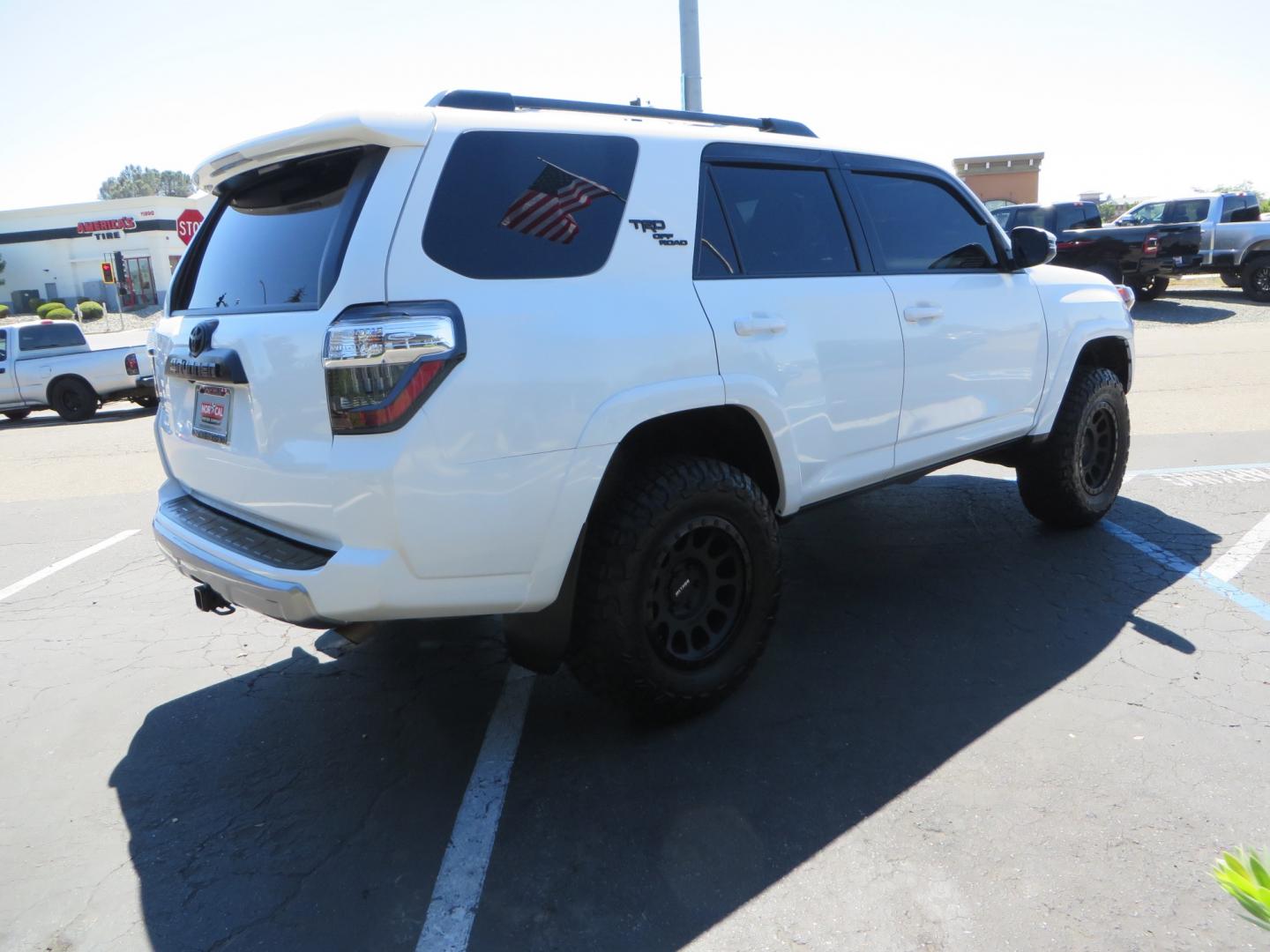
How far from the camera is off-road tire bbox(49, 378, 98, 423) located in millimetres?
13797

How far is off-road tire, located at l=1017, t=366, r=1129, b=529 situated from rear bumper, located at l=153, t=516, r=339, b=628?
12.4ft

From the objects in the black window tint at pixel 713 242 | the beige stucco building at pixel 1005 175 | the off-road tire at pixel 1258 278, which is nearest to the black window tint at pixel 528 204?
the black window tint at pixel 713 242

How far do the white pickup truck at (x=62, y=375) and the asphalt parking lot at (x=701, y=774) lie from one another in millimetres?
9993

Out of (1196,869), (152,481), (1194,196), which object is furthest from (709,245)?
(1194,196)

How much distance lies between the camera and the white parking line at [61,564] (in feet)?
17.2

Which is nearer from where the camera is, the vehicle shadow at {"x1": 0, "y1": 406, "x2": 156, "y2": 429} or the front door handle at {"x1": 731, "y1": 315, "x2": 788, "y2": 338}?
the front door handle at {"x1": 731, "y1": 315, "x2": 788, "y2": 338}

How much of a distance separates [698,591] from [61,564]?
4.43 metres

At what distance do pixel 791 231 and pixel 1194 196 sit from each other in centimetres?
1965

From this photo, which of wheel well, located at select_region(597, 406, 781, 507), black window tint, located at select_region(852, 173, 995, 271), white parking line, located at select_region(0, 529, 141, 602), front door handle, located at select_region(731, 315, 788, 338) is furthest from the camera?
white parking line, located at select_region(0, 529, 141, 602)

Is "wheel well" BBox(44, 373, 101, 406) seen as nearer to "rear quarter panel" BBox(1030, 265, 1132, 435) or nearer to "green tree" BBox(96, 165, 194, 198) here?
"rear quarter panel" BBox(1030, 265, 1132, 435)

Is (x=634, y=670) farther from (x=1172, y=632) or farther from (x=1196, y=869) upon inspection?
(x=1172, y=632)

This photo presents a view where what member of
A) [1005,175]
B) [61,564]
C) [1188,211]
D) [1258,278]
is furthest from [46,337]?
[1005,175]

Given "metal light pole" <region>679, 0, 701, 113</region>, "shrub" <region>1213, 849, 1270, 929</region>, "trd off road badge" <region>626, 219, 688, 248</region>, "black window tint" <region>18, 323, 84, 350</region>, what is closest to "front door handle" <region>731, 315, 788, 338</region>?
"trd off road badge" <region>626, 219, 688, 248</region>

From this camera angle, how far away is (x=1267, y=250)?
57.9 feet
